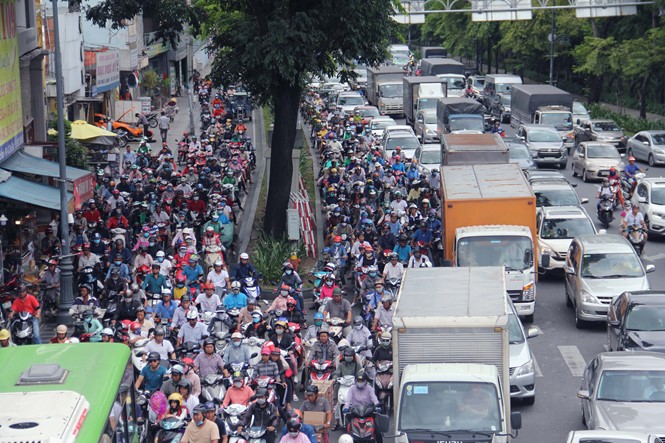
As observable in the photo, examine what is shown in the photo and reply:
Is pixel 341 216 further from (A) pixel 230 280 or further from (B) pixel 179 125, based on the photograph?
(B) pixel 179 125

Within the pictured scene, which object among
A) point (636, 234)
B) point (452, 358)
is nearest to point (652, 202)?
point (636, 234)

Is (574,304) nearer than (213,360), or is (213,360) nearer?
(213,360)

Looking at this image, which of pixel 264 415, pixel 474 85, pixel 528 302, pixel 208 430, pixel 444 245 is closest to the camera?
pixel 208 430

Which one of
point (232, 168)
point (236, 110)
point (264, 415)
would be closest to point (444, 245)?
point (264, 415)

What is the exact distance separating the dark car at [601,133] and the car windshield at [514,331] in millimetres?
29558

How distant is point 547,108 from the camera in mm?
50656

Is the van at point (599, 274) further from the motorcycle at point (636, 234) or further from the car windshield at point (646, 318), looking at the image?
the motorcycle at point (636, 234)

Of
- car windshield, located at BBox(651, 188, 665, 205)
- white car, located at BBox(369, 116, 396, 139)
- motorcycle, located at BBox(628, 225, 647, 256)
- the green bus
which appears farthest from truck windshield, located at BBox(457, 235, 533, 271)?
white car, located at BBox(369, 116, 396, 139)

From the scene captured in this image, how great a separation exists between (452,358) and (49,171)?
14.8m

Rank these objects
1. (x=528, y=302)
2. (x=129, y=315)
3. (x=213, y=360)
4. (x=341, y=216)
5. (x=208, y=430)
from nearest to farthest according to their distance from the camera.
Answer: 1. (x=208, y=430)
2. (x=213, y=360)
3. (x=129, y=315)
4. (x=528, y=302)
5. (x=341, y=216)

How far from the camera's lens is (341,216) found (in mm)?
28906

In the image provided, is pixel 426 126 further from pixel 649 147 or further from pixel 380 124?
pixel 649 147

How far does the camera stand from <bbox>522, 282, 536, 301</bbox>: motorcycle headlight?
76.7 feet

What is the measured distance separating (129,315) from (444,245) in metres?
7.28
